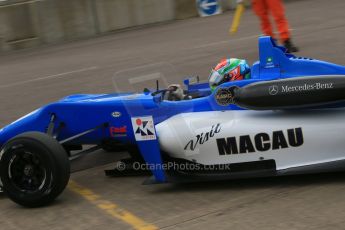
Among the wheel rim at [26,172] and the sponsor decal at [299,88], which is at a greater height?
the sponsor decal at [299,88]

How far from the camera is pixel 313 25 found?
1377 cm

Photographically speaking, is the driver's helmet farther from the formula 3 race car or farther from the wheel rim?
the wheel rim

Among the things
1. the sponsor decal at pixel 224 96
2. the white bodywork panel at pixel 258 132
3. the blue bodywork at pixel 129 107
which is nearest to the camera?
the white bodywork panel at pixel 258 132

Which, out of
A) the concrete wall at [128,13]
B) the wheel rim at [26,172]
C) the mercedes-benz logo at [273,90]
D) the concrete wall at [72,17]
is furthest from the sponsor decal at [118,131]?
the concrete wall at [128,13]

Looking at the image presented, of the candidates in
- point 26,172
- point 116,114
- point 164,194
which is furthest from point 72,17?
point 164,194

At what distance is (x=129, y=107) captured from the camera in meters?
5.27

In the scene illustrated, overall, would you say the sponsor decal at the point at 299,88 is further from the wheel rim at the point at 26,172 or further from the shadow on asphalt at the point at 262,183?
the wheel rim at the point at 26,172

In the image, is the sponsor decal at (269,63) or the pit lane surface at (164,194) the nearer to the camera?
the pit lane surface at (164,194)

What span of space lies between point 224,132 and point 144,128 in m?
0.62

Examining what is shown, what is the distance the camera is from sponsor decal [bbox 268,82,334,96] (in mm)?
4828

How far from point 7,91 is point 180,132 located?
6195mm

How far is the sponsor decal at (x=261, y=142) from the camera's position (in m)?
4.88

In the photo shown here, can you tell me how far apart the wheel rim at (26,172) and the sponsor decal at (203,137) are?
1164mm

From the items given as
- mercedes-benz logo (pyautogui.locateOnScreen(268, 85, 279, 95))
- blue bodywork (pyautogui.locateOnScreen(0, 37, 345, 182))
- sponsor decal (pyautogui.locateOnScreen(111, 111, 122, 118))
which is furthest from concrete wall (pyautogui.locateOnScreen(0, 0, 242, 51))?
mercedes-benz logo (pyautogui.locateOnScreen(268, 85, 279, 95))
